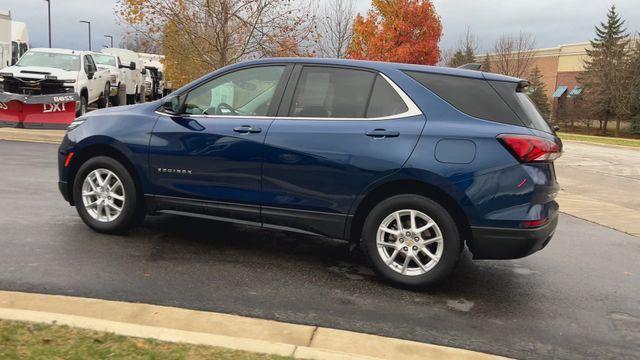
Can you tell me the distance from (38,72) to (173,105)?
37.8 feet

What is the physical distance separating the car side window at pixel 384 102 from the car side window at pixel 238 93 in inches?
35.5

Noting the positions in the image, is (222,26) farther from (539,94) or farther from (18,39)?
(539,94)

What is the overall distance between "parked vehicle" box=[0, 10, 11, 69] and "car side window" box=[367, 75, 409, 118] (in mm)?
21081

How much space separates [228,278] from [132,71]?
21459 millimetres

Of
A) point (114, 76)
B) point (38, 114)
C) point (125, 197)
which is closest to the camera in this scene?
point (125, 197)

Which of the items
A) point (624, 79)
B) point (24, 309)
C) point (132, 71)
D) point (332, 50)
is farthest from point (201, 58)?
point (624, 79)

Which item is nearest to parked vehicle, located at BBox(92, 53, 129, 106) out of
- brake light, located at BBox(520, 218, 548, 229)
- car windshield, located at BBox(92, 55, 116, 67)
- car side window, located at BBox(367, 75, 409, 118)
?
car windshield, located at BBox(92, 55, 116, 67)

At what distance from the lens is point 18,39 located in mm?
24797

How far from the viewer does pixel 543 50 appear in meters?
62.2

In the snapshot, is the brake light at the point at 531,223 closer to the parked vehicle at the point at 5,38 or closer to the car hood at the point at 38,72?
the car hood at the point at 38,72

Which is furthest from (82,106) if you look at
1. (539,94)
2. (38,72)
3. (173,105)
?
(539,94)

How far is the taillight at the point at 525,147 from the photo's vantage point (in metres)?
4.17

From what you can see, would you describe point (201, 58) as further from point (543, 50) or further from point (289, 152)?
point (543, 50)

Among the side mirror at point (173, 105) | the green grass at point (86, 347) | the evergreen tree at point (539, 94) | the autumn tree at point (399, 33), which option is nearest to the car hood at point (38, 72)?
the side mirror at point (173, 105)
